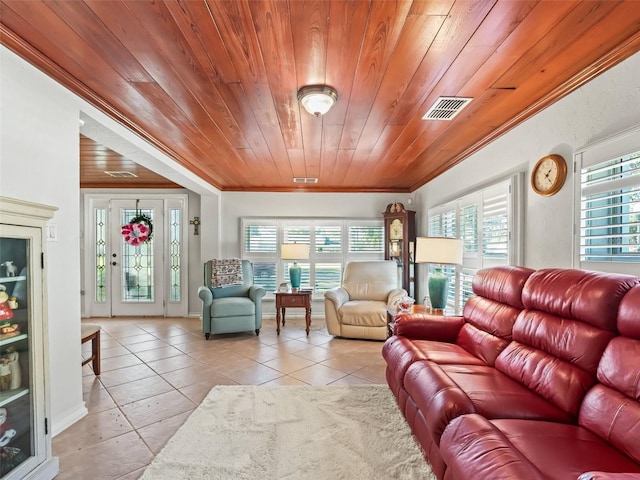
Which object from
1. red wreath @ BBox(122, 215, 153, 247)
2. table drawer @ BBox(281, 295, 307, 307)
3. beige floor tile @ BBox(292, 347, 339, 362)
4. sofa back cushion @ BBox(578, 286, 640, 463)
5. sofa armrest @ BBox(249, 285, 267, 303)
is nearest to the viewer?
sofa back cushion @ BBox(578, 286, 640, 463)

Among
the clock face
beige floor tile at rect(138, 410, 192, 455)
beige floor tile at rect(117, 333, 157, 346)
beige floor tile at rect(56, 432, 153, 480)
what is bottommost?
beige floor tile at rect(117, 333, 157, 346)

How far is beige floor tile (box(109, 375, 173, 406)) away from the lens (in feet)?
8.41

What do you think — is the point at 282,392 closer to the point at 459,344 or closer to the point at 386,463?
the point at 386,463

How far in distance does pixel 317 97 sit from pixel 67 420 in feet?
8.87

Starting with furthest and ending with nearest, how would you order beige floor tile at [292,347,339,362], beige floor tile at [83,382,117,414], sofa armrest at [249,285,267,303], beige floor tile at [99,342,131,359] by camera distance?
sofa armrest at [249,285,267,303] < beige floor tile at [99,342,131,359] < beige floor tile at [292,347,339,362] < beige floor tile at [83,382,117,414]

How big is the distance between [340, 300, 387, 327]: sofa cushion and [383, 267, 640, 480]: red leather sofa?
178 cm

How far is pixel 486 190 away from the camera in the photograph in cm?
310

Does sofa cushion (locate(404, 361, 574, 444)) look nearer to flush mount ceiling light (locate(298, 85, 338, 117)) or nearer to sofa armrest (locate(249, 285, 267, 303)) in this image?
flush mount ceiling light (locate(298, 85, 338, 117))

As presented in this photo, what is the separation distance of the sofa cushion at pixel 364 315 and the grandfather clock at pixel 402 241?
99 centimetres

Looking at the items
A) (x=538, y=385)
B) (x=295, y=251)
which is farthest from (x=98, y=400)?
(x=538, y=385)

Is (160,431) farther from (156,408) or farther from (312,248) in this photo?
(312,248)

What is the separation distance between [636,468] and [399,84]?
6.86 ft

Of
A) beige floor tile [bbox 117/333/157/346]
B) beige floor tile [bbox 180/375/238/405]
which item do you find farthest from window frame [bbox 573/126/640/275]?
beige floor tile [bbox 117/333/157/346]

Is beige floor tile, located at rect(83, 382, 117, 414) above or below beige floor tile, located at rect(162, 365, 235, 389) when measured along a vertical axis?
above
